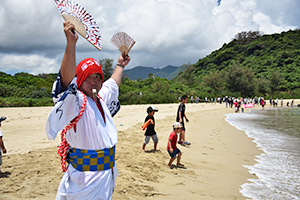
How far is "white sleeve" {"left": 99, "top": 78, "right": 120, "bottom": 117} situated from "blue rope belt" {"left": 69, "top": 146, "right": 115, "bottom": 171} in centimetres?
53

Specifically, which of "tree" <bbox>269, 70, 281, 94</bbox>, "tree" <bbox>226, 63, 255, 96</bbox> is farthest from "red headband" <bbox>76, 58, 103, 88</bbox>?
"tree" <bbox>269, 70, 281, 94</bbox>

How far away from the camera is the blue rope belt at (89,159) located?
5.20ft

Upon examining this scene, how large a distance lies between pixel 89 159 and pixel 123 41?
1303mm

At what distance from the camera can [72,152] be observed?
1.64 m

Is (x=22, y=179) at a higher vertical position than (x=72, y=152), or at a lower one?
lower

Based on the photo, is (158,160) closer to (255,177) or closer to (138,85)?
(255,177)

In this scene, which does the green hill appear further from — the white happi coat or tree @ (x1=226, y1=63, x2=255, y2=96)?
the white happi coat

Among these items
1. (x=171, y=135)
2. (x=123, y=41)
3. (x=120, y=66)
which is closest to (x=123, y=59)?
(x=120, y=66)

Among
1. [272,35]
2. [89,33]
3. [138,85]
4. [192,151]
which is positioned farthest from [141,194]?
[272,35]

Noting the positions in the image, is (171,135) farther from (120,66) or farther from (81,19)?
(81,19)

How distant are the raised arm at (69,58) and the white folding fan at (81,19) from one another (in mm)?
85

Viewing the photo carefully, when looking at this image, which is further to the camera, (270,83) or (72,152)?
(270,83)

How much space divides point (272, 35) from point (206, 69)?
45.4 metres

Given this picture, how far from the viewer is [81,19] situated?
1554 mm
